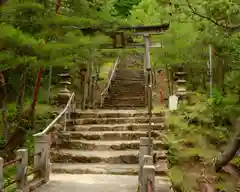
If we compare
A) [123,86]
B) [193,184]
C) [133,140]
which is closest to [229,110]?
A: [193,184]

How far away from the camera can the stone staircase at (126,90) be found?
790 inches

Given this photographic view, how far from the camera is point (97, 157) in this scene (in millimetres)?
11977

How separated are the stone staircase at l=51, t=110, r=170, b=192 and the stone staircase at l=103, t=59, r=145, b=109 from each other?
4171 mm

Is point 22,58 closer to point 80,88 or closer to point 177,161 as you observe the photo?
point 177,161

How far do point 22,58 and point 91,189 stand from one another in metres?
3.76

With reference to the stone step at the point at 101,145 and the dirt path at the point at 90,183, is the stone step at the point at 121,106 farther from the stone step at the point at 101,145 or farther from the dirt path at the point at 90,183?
the dirt path at the point at 90,183

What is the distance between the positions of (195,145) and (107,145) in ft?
10.2

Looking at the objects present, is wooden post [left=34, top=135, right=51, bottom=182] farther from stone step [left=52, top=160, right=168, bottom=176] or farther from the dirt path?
stone step [left=52, top=160, right=168, bottom=176]

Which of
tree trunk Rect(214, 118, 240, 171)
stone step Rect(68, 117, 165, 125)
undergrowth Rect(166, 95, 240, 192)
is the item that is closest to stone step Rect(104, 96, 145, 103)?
stone step Rect(68, 117, 165, 125)

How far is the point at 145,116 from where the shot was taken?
15.6 m

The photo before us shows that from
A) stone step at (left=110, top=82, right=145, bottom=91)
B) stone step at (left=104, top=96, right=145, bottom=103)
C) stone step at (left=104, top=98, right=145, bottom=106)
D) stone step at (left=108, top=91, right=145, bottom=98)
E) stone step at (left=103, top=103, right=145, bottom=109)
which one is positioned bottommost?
stone step at (left=103, top=103, right=145, bottom=109)

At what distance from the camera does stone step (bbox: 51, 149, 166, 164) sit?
1197cm

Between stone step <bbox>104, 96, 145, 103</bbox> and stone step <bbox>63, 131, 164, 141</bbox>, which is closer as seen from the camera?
stone step <bbox>63, 131, 164, 141</bbox>

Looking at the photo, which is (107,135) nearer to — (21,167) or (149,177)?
(21,167)
